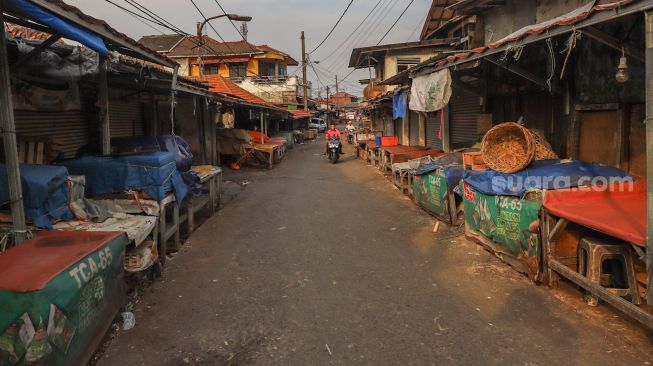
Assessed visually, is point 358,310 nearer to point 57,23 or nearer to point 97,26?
point 57,23

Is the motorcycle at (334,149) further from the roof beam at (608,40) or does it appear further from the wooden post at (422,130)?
the roof beam at (608,40)

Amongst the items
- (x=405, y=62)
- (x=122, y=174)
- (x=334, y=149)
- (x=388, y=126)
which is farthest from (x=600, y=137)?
(x=405, y=62)

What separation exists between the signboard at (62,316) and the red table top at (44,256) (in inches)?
2.0

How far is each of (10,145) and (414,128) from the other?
16409mm

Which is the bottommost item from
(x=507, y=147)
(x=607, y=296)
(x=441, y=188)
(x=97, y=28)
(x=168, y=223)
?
(x=607, y=296)

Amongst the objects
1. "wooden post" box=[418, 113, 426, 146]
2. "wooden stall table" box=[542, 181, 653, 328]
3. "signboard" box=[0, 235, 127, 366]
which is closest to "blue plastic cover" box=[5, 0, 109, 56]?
"signboard" box=[0, 235, 127, 366]

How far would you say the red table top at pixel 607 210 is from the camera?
168 inches

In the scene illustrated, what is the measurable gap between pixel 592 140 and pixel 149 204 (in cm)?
691

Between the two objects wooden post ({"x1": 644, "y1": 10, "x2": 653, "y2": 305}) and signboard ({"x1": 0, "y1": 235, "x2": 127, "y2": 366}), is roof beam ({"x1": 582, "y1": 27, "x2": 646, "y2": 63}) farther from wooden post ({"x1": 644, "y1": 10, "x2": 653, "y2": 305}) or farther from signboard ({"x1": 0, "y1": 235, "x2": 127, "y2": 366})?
signboard ({"x1": 0, "y1": 235, "x2": 127, "y2": 366})

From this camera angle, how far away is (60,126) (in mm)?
8359

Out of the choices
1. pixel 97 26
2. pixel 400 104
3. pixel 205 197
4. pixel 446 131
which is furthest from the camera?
pixel 400 104

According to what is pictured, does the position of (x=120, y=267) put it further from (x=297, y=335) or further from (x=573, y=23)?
(x=573, y=23)

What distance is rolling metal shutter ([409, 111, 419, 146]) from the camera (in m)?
18.6

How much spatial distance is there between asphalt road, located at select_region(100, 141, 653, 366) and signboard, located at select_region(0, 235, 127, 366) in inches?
20.7
